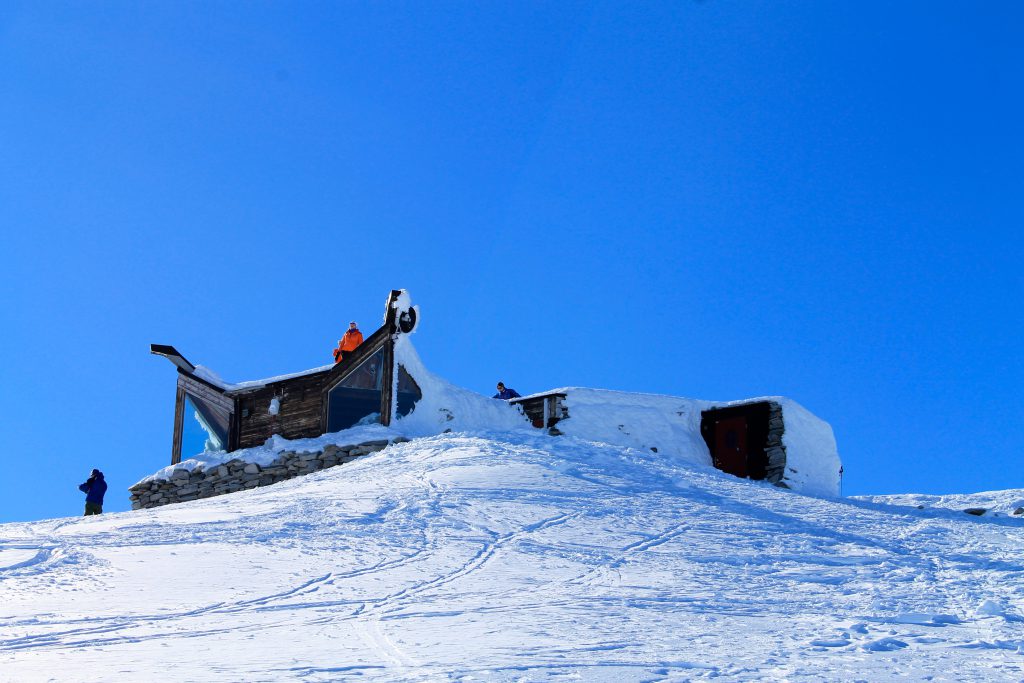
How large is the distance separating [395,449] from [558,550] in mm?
6447

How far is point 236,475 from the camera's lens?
727 inches

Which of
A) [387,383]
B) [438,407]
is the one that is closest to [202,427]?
[387,383]

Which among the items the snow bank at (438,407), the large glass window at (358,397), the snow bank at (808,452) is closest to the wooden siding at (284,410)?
the large glass window at (358,397)

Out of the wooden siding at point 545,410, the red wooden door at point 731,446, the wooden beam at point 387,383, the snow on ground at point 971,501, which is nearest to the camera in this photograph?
the snow on ground at point 971,501

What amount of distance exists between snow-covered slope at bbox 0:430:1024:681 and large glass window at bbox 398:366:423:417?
5.45 m

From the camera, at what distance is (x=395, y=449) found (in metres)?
15.2

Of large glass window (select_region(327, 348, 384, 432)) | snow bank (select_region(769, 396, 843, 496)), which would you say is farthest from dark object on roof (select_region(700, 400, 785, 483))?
large glass window (select_region(327, 348, 384, 432))

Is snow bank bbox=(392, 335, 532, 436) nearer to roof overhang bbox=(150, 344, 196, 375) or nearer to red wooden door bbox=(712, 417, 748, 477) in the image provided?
red wooden door bbox=(712, 417, 748, 477)

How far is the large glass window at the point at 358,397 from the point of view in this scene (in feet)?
61.3

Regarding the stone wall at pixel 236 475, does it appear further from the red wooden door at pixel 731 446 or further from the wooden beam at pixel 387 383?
the red wooden door at pixel 731 446

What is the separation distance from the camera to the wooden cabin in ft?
61.3

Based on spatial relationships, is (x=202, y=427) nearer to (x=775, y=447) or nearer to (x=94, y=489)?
(x=94, y=489)

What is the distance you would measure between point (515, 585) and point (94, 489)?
41.8 feet

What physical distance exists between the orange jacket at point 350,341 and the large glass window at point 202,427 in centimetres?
303
